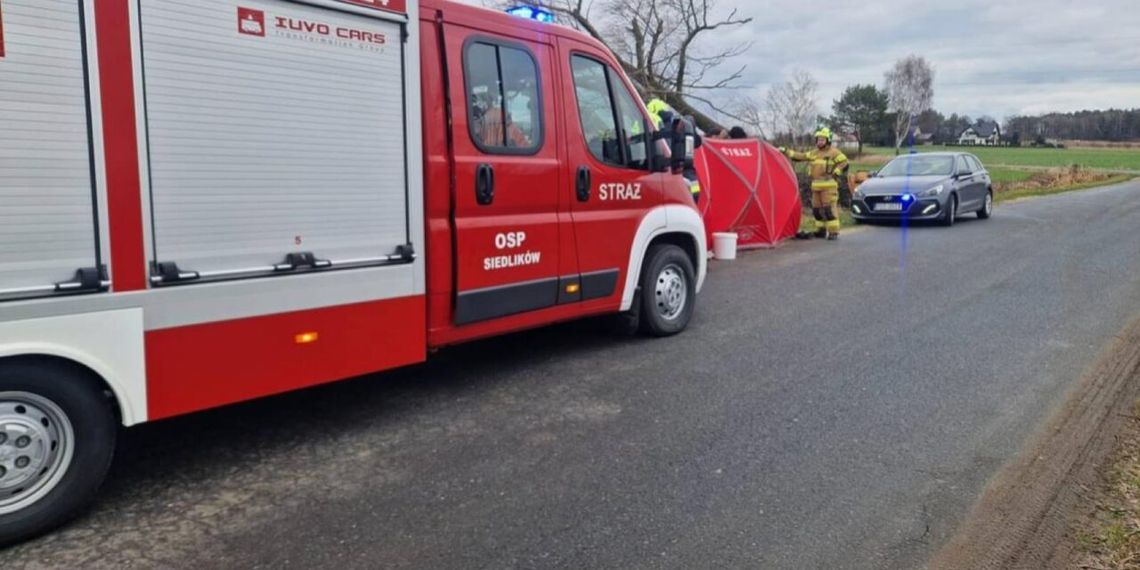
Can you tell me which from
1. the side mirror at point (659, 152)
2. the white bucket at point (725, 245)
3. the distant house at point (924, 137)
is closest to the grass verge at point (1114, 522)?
the side mirror at point (659, 152)

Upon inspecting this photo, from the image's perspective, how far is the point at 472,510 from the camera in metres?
3.65

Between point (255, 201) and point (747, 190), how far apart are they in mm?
9727

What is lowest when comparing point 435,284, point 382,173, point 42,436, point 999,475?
point 999,475

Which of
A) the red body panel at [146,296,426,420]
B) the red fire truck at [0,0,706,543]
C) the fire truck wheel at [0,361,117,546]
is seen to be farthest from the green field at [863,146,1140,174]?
the fire truck wheel at [0,361,117,546]

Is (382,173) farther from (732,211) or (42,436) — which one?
(732,211)

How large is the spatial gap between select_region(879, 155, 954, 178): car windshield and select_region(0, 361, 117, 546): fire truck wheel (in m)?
17.0

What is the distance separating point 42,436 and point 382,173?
2.06m

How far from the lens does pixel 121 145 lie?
3.45 meters

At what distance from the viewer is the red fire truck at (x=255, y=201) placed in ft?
10.7

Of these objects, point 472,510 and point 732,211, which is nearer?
point 472,510

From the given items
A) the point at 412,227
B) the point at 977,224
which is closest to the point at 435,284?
the point at 412,227

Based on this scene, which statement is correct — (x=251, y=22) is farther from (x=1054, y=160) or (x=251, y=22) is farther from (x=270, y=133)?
(x=1054, y=160)

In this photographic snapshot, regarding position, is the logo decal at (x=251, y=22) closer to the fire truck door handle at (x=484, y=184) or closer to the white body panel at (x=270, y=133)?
the white body panel at (x=270, y=133)

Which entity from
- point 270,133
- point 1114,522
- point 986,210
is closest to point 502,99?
point 270,133
